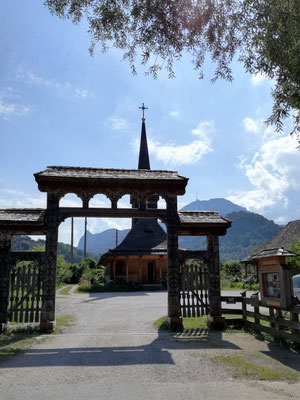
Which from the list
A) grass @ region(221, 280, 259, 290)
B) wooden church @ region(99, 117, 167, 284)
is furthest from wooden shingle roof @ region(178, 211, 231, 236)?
grass @ region(221, 280, 259, 290)

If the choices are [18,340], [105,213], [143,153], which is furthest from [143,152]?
[18,340]

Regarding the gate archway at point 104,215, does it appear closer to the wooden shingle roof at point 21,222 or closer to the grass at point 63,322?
the wooden shingle roof at point 21,222

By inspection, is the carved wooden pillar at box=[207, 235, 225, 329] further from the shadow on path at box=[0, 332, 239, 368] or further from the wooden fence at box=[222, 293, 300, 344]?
the shadow on path at box=[0, 332, 239, 368]

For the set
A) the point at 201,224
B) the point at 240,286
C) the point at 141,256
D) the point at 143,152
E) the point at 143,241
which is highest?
the point at 143,152

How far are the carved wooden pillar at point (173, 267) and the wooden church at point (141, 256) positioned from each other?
17049mm

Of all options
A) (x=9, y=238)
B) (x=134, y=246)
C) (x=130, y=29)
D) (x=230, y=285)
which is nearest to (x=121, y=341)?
(x=9, y=238)

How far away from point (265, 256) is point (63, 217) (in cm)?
681

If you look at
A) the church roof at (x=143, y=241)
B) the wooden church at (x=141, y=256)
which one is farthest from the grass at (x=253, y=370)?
the church roof at (x=143, y=241)

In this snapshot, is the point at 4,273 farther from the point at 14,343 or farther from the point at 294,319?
the point at 294,319

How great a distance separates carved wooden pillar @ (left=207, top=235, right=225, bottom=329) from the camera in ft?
36.6

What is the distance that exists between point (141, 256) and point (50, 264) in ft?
61.7

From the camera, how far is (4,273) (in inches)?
419

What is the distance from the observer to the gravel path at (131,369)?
523 centimetres

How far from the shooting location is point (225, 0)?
7164 mm
